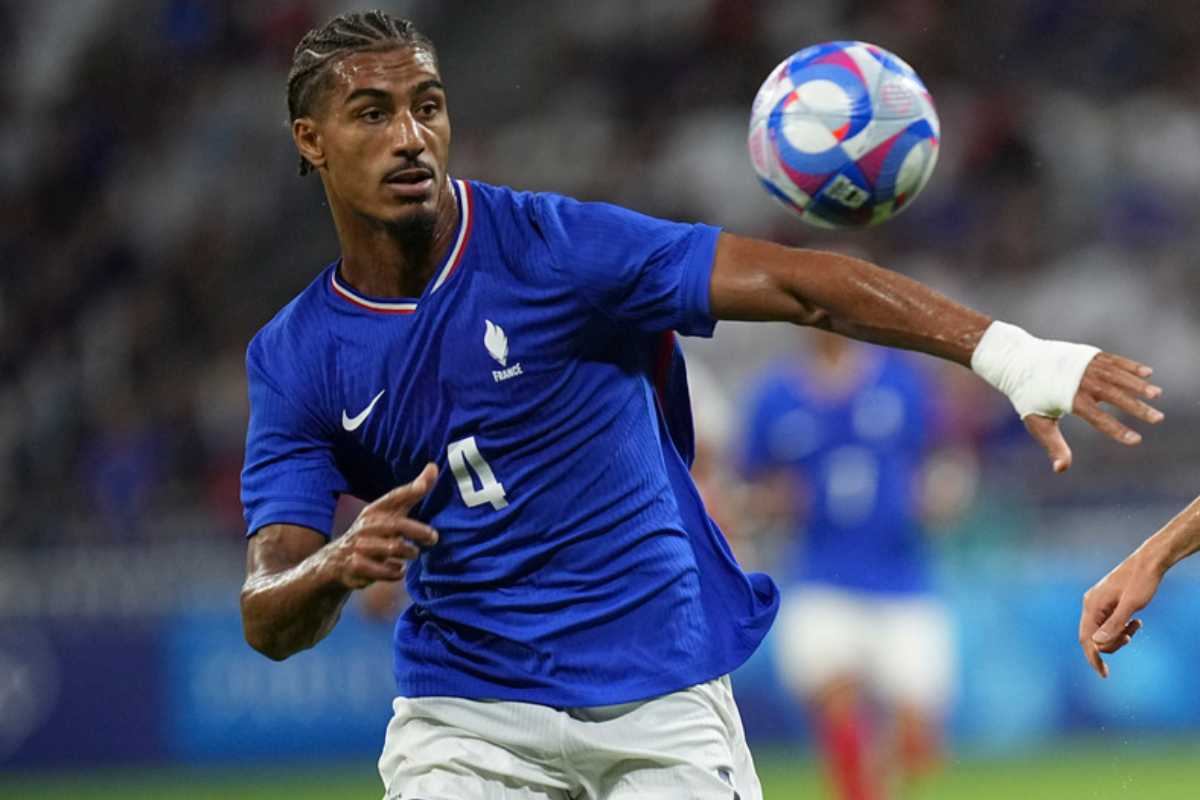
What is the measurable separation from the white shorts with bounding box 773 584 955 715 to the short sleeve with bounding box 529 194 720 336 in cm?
519

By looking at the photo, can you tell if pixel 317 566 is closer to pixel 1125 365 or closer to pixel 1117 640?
pixel 1125 365

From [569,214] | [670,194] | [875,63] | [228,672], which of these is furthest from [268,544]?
[670,194]

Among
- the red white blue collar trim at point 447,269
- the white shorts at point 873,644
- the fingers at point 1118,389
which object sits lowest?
the white shorts at point 873,644

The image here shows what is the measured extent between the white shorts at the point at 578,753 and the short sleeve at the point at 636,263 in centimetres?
85

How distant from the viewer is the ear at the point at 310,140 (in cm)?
455

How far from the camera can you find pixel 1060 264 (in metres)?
14.3

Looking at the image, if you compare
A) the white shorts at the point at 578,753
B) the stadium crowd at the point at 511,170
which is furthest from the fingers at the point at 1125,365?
the stadium crowd at the point at 511,170

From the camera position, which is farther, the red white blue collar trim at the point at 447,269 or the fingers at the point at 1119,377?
the red white blue collar trim at the point at 447,269

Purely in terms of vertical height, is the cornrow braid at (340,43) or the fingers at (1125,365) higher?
the cornrow braid at (340,43)

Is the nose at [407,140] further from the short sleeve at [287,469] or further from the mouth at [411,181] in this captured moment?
the short sleeve at [287,469]

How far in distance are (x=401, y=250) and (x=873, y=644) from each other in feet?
17.8

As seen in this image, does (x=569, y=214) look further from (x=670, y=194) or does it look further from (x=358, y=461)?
(x=670, y=194)

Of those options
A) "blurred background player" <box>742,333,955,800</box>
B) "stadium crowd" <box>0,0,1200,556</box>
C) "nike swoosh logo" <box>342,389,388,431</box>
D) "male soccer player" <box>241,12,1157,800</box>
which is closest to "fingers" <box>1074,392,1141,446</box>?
"male soccer player" <box>241,12,1157,800</box>

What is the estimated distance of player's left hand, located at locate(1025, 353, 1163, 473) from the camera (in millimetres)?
3688
